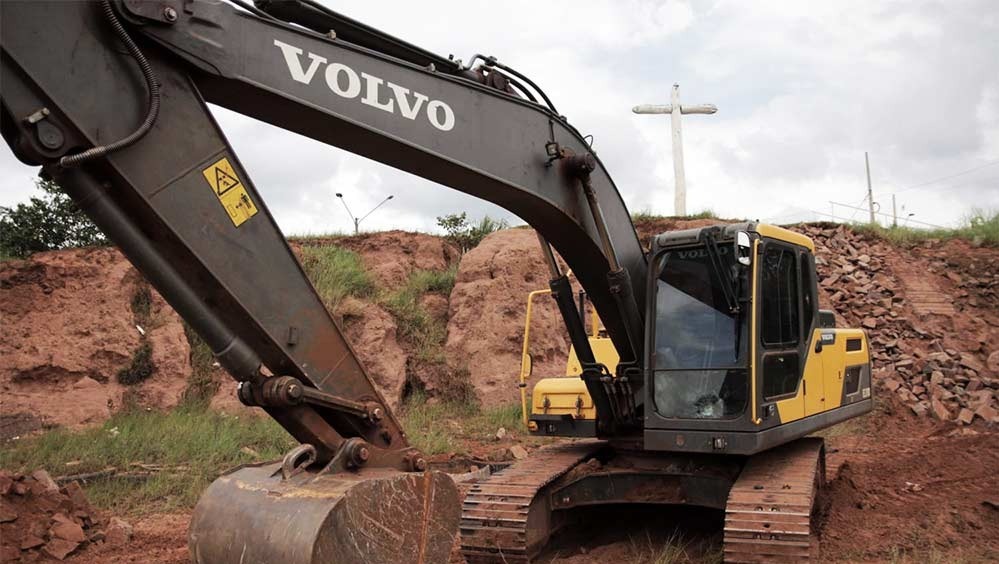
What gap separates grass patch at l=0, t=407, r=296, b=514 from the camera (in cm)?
866

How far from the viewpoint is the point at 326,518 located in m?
3.34

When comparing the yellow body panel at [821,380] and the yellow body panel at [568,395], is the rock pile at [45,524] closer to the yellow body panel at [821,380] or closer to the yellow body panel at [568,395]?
the yellow body panel at [568,395]

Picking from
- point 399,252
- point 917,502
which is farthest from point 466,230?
point 917,502

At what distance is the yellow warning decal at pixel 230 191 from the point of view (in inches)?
138

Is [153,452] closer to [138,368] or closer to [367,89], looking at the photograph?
[138,368]

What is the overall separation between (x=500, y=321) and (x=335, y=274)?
3.13 metres

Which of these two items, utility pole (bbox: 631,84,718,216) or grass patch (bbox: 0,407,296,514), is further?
utility pole (bbox: 631,84,718,216)

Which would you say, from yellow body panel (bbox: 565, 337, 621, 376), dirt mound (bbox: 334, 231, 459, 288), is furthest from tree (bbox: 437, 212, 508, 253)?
yellow body panel (bbox: 565, 337, 621, 376)

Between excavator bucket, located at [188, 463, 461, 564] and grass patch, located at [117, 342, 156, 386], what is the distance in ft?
31.5

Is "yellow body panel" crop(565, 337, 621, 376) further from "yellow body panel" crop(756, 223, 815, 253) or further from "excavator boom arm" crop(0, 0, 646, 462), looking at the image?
"excavator boom arm" crop(0, 0, 646, 462)

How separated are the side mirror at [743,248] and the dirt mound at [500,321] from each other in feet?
28.8

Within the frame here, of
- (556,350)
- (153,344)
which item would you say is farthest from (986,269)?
(153,344)

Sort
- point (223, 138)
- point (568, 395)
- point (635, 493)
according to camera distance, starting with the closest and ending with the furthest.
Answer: point (223, 138)
point (635, 493)
point (568, 395)

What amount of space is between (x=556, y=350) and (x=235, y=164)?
1192 cm
